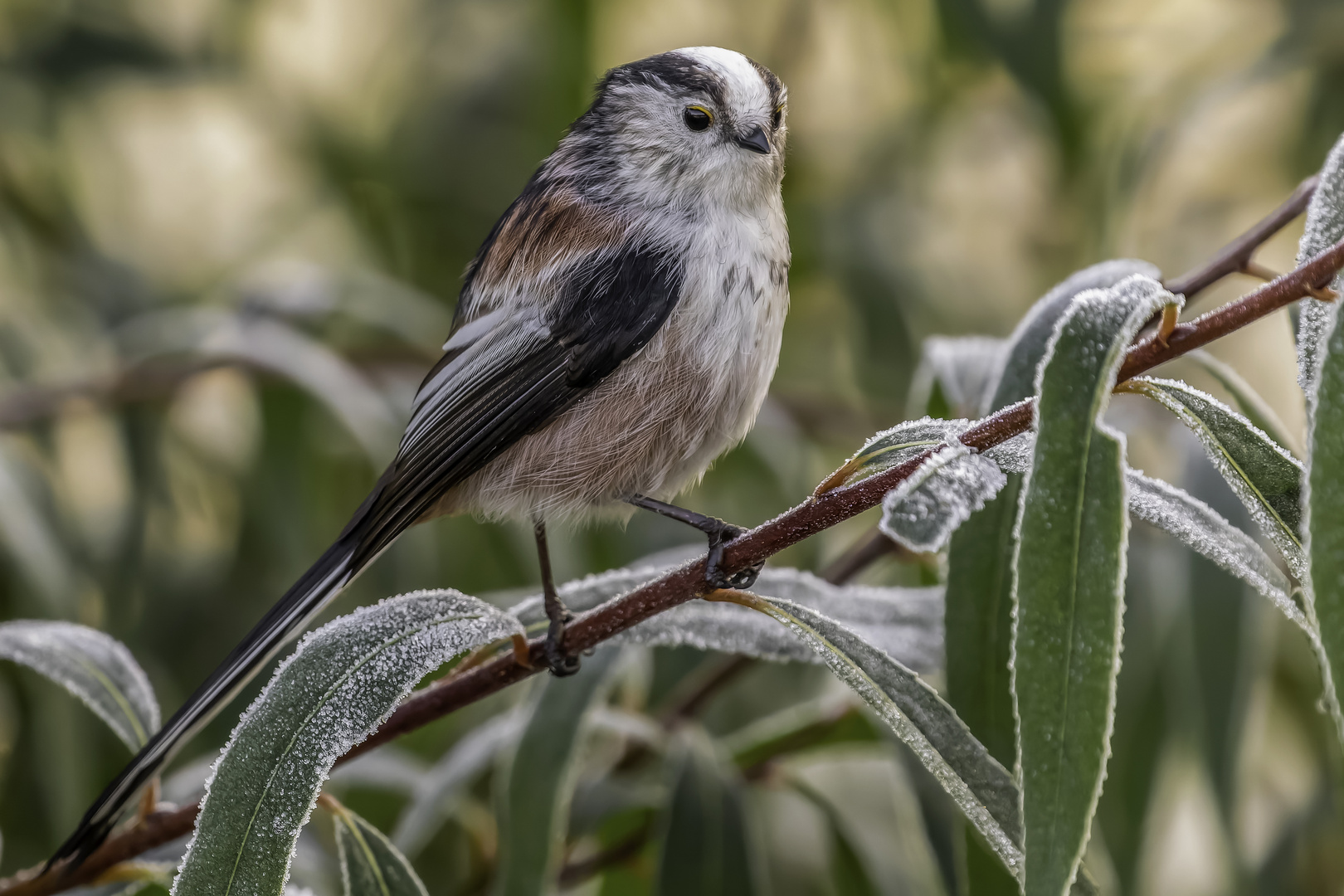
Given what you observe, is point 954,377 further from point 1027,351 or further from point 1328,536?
point 1328,536

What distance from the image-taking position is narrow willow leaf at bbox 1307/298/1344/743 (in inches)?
19.6

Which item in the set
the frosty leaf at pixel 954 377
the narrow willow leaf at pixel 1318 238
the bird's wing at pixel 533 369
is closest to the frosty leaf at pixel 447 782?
the bird's wing at pixel 533 369

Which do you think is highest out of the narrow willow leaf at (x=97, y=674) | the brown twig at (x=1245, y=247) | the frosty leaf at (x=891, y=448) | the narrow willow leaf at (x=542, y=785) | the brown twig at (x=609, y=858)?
the brown twig at (x=1245, y=247)

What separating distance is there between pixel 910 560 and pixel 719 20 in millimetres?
1705

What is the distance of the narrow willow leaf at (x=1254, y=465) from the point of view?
26.0 inches

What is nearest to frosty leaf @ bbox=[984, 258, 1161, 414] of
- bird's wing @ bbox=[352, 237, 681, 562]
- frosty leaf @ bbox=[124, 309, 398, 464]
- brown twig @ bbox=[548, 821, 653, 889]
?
bird's wing @ bbox=[352, 237, 681, 562]

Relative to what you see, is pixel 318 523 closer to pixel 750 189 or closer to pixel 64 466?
pixel 64 466

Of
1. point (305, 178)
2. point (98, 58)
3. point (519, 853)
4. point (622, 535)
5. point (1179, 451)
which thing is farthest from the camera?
point (305, 178)

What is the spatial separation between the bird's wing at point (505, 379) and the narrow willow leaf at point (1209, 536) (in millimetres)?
464

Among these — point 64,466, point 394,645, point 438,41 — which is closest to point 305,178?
point 438,41

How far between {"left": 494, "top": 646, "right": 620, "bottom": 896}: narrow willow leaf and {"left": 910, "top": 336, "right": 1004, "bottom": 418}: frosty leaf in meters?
0.39

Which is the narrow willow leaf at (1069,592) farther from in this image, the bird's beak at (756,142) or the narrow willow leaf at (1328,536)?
the bird's beak at (756,142)

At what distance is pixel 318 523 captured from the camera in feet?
5.71

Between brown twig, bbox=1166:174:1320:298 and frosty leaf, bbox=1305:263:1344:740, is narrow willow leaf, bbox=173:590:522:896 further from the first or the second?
brown twig, bbox=1166:174:1320:298
